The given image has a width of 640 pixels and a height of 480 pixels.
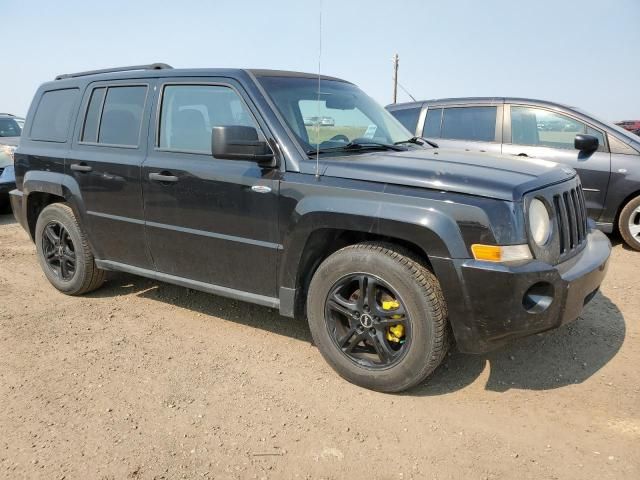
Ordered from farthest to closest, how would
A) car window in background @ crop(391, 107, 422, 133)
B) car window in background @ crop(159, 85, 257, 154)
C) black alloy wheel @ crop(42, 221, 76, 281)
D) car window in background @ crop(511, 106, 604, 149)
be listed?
car window in background @ crop(391, 107, 422, 133) < car window in background @ crop(511, 106, 604, 149) < black alloy wheel @ crop(42, 221, 76, 281) < car window in background @ crop(159, 85, 257, 154)

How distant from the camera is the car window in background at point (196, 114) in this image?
367 centimetres

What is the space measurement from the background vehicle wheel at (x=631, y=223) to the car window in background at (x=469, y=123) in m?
1.76

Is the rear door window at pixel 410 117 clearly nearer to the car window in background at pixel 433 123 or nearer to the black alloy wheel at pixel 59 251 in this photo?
the car window in background at pixel 433 123

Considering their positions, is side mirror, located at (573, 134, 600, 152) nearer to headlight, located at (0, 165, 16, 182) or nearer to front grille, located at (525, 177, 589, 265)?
front grille, located at (525, 177, 589, 265)

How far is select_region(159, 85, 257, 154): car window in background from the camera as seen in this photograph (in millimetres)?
3670

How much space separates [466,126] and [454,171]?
4336mm

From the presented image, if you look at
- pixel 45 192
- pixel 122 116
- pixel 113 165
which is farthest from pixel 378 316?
pixel 45 192

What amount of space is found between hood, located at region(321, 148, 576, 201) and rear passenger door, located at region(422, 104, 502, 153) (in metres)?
3.31

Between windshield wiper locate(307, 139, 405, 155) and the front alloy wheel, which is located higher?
windshield wiper locate(307, 139, 405, 155)

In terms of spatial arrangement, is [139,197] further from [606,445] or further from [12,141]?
[12,141]

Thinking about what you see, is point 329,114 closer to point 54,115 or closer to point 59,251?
point 54,115

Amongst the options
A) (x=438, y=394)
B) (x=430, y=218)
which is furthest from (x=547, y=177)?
(x=438, y=394)

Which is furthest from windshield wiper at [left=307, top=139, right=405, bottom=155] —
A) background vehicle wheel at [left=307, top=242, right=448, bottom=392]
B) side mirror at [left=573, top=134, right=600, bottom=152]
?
side mirror at [left=573, top=134, right=600, bottom=152]

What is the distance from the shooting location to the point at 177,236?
12.7 ft
